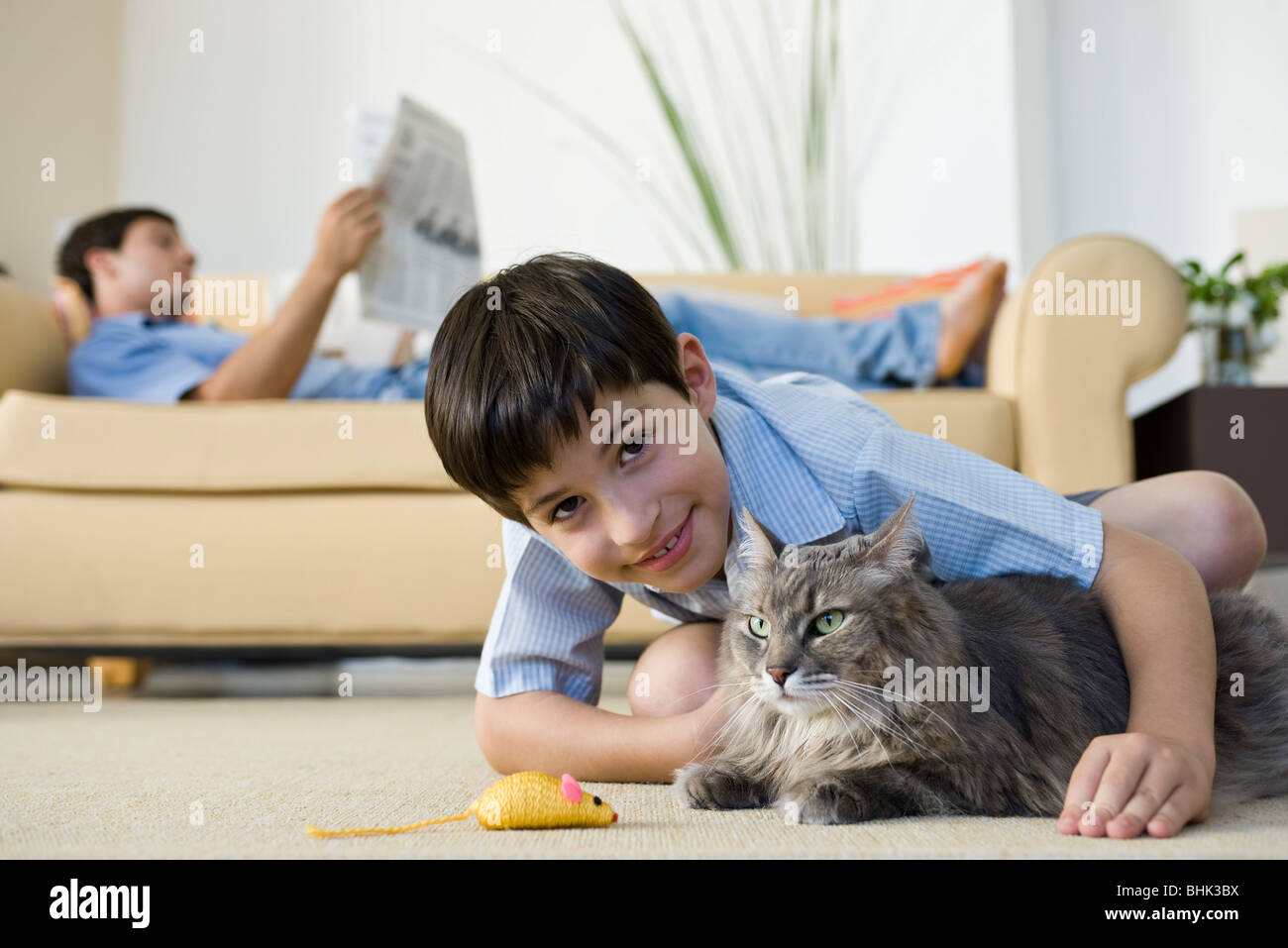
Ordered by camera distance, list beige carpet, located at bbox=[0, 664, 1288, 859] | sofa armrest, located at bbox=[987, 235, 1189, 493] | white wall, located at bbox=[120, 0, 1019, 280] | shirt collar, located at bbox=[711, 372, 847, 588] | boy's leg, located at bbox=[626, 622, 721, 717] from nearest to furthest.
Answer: beige carpet, located at bbox=[0, 664, 1288, 859], shirt collar, located at bbox=[711, 372, 847, 588], boy's leg, located at bbox=[626, 622, 721, 717], sofa armrest, located at bbox=[987, 235, 1189, 493], white wall, located at bbox=[120, 0, 1019, 280]

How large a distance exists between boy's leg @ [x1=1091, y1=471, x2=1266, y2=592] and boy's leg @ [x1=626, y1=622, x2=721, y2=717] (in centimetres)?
52

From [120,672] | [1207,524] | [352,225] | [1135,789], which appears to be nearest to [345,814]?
[1135,789]

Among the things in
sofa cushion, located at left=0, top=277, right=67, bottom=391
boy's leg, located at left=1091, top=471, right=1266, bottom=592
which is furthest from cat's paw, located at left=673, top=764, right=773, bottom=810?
sofa cushion, located at left=0, top=277, right=67, bottom=391

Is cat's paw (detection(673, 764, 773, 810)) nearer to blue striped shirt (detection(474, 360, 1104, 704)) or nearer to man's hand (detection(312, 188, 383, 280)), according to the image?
blue striped shirt (detection(474, 360, 1104, 704))

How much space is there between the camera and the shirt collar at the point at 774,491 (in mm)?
1096

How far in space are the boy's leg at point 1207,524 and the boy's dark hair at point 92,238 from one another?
2.58 meters

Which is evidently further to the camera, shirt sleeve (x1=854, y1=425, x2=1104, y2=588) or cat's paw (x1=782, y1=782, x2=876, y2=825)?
shirt sleeve (x1=854, y1=425, x2=1104, y2=588)

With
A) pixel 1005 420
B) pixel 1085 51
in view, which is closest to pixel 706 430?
pixel 1005 420

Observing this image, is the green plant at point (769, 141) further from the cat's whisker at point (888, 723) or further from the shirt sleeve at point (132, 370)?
the cat's whisker at point (888, 723)

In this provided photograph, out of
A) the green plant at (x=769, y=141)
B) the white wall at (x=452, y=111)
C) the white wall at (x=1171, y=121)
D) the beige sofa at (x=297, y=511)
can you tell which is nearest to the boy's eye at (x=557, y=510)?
the beige sofa at (x=297, y=511)

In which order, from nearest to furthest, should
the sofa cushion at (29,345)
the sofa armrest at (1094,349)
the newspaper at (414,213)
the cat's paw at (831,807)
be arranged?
the cat's paw at (831,807) < the sofa armrest at (1094,349) < the newspaper at (414,213) < the sofa cushion at (29,345)

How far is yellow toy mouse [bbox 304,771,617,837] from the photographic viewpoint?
2.77ft

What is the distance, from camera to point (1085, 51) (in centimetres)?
369

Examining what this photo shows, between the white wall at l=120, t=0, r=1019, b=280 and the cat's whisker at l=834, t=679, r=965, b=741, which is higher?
the white wall at l=120, t=0, r=1019, b=280
